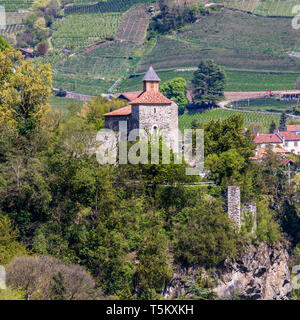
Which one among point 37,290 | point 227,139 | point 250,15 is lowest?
point 37,290

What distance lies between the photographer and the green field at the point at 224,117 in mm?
48312

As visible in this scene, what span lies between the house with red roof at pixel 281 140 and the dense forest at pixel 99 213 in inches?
644

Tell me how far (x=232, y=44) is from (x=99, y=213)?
154 feet

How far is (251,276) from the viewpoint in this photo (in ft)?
82.1

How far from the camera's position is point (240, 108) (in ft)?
173

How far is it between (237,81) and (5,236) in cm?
4142

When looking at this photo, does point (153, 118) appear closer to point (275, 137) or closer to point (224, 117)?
point (275, 137)

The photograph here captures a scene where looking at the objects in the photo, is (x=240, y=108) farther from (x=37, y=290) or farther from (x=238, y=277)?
(x=37, y=290)

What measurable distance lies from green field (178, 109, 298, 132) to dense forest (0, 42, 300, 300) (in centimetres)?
2124

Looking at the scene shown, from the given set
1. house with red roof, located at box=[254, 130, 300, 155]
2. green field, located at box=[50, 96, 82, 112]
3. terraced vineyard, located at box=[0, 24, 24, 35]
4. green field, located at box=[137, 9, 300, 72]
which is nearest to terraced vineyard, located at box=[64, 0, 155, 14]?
terraced vineyard, located at box=[0, 24, 24, 35]

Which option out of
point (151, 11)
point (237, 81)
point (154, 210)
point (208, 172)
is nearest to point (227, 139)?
point (208, 172)
